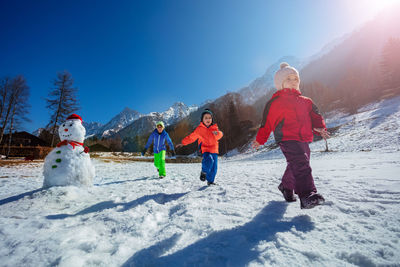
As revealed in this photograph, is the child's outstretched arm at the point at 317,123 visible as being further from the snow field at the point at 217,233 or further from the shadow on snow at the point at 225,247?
the shadow on snow at the point at 225,247

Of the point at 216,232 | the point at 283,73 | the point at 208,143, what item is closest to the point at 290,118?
the point at 283,73

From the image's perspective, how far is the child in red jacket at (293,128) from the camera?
220 cm

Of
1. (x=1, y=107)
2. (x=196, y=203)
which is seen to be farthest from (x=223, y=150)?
(x=196, y=203)

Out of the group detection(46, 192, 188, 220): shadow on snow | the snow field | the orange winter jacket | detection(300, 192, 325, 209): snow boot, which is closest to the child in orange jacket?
the orange winter jacket

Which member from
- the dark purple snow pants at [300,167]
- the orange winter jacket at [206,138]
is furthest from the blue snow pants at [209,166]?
the dark purple snow pants at [300,167]

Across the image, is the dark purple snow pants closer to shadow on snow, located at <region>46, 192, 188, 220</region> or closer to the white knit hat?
the white knit hat

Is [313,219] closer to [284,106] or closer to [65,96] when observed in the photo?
[284,106]

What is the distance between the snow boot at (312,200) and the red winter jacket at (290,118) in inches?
29.6

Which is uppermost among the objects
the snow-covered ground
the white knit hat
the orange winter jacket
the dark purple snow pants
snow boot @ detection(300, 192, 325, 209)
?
the white knit hat

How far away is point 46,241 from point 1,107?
23523 mm

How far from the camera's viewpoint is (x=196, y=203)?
282 centimetres

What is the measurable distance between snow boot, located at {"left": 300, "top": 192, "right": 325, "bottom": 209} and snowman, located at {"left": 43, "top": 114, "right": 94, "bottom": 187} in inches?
177

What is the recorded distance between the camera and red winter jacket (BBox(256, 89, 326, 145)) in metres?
2.42

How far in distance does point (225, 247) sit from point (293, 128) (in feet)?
5.83
